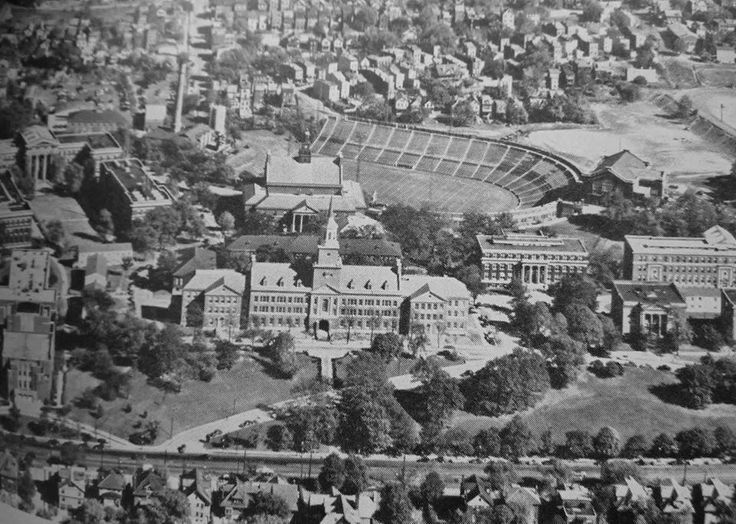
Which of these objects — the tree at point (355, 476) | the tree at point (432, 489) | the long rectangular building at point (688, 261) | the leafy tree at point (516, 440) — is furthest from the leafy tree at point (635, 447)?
the tree at point (355, 476)

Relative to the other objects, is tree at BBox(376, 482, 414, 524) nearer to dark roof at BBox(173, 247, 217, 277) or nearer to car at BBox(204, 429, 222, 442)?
car at BBox(204, 429, 222, 442)

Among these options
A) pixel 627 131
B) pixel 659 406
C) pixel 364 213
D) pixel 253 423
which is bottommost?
pixel 253 423

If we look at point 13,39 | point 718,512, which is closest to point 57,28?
point 13,39

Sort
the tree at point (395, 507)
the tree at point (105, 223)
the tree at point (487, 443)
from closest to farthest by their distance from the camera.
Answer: the tree at point (395, 507) → the tree at point (487, 443) → the tree at point (105, 223)

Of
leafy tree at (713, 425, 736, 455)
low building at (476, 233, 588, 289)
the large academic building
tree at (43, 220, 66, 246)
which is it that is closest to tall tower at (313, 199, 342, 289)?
the large academic building

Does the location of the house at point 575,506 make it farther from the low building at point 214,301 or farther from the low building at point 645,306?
the low building at point 214,301

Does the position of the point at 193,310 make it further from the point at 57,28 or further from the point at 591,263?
the point at 57,28
